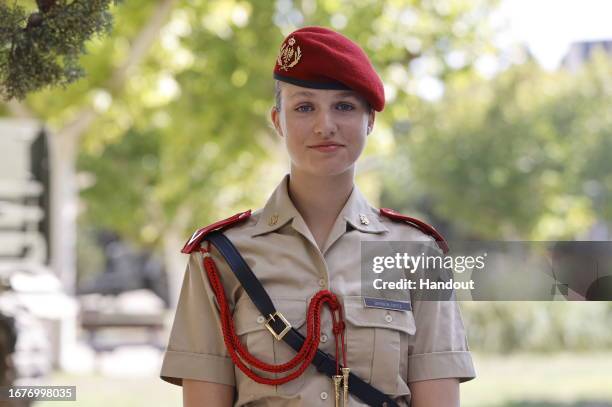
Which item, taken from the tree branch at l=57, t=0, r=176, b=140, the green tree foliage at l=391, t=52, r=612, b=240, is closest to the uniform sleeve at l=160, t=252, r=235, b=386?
the tree branch at l=57, t=0, r=176, b=140

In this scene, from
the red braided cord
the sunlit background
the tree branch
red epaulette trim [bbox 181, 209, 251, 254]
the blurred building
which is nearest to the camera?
the red braided cord

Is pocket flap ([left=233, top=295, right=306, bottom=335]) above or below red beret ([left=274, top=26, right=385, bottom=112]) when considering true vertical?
below

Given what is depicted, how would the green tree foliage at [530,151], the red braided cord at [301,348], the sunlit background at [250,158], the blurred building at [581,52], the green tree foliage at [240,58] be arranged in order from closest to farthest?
1. the red braided cord at [301,348]
2. the sunlit background at [250,158]
3. the green tree foliage at [240,58]
4. the green tree foliage at [530,151]
5. the blurred building at [581,52]

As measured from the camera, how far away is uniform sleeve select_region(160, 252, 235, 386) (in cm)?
185

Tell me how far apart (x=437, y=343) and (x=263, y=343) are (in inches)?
13.3

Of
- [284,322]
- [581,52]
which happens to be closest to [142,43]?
[284,322]

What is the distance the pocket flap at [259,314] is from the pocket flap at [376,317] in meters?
0.09

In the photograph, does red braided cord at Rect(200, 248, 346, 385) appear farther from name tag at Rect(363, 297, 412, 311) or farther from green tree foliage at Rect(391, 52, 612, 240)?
green tree foliage at Rect(391, 52, 612, 240)

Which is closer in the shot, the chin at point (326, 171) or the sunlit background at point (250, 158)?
the chin at point (326, 171)

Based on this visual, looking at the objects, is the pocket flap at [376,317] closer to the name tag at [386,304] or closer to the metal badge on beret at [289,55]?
the name tag at [386,304]

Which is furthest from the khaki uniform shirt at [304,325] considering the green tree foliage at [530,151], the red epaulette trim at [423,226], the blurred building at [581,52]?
the blurred building at [581,52]

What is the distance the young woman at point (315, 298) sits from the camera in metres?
1.83

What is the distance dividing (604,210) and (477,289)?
16569 mm

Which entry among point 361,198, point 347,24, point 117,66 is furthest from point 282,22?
point 361,198
